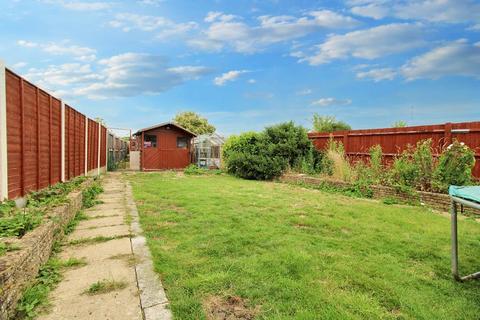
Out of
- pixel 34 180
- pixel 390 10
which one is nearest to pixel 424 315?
pixel 34 180

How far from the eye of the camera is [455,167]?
250 inches

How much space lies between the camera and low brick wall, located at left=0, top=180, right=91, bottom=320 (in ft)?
6.10

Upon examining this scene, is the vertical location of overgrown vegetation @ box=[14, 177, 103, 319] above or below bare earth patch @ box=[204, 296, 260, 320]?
above

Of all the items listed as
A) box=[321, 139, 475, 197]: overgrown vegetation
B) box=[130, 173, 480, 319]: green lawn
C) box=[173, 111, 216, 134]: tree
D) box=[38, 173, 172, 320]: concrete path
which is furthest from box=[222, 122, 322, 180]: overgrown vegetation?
box=[173, 111, 216, 134]: tree

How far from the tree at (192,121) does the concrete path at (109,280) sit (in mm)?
37876

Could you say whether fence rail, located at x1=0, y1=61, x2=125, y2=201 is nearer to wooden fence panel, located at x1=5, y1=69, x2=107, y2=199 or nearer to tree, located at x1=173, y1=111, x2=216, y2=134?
wooden fence panel, located at x1=5, y1=69, x2=107, y2=199

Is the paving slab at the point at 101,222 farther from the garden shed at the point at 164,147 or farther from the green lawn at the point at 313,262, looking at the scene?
the garden shed at the point at 164,147

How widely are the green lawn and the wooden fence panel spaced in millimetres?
1986

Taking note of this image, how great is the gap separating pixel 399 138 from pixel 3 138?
9.54m

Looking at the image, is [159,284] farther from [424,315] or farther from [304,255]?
[424,315]

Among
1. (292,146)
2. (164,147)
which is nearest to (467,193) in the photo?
(292,146)

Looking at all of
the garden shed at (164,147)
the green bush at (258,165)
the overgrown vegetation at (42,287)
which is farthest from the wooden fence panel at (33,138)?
the garden shed at (164,147)

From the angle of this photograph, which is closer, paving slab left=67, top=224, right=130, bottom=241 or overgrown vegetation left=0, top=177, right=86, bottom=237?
overgrown vegetation left=0, top=177, right=86, bottom=237

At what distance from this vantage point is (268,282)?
2457 mm
